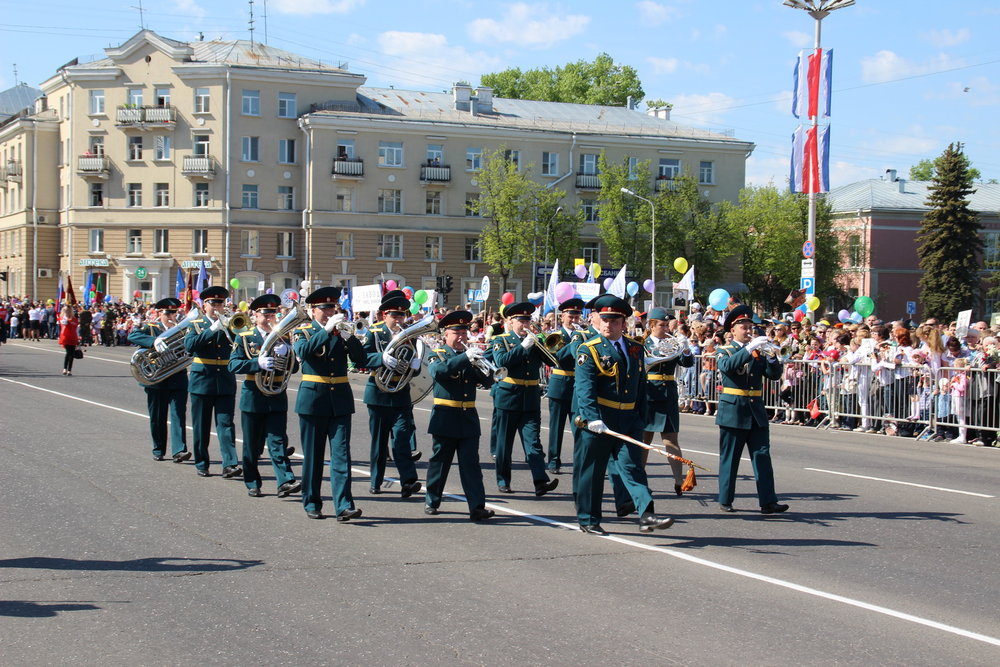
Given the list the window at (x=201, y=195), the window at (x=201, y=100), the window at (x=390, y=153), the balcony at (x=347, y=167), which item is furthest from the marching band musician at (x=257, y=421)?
the window at (x=201, y=100)

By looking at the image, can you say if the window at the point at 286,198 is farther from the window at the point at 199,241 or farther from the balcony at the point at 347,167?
the window at the point at 199,241

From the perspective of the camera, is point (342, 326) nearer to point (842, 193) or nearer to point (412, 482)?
point (412, 482)

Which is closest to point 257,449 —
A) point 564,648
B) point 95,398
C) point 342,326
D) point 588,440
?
point 342,326

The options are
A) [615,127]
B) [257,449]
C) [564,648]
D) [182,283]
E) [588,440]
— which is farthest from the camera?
[615,127]

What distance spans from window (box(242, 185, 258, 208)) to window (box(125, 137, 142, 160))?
6.57 metres

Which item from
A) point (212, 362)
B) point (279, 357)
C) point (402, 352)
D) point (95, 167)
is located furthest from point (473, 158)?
point (402, 352)

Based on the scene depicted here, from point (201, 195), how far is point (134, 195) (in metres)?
4.41

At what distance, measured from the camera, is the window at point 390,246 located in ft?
210

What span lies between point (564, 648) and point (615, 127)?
6446cm

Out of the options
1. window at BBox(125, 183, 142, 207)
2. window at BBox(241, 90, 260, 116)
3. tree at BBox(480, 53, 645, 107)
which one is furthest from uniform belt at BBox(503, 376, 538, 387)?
tree at BBox(480, 53, 645, 107)

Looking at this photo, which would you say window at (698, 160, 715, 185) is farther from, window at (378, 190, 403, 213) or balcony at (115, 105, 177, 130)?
balcony at (115, 105, 177, 130)

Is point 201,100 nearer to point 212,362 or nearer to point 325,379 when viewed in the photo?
point 212,362

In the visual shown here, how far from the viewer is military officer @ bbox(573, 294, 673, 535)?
8.64 m

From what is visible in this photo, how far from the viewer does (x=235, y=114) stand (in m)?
62.0
